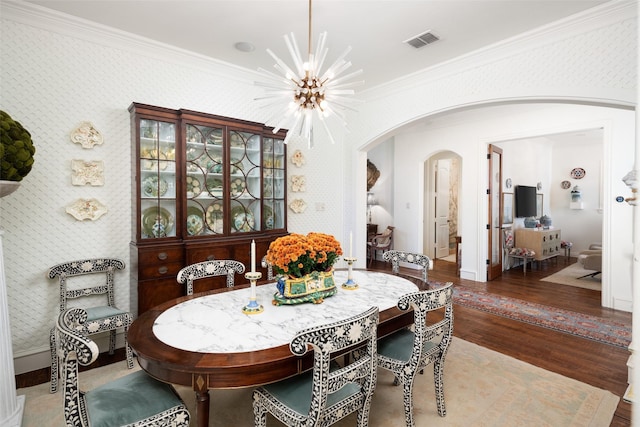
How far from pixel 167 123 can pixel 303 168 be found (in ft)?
6.21

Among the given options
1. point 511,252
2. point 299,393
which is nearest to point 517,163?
point 511,252

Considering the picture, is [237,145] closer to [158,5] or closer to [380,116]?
[158,5]

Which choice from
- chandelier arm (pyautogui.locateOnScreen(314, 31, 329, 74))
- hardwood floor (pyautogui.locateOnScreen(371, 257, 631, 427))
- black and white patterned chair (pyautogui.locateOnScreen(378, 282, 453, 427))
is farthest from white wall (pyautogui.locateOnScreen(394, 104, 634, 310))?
chandelier arm (pyautogui.locateOnScreen(314, 31, 329, 74))

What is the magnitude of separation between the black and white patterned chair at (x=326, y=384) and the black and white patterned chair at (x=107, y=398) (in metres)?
0.43

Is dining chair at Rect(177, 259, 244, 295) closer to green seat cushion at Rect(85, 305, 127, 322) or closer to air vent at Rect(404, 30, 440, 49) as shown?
green seat cushion at Rect(85, 305, 127, 322)

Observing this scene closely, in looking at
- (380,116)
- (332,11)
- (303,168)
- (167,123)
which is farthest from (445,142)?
(167,123)

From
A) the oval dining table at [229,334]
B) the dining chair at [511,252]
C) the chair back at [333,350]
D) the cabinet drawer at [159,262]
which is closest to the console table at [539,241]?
the dining chair at [511,252]

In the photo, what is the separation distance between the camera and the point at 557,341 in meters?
3.27

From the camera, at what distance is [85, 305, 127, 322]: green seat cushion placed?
2646 mm

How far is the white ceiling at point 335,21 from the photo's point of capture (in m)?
2.62

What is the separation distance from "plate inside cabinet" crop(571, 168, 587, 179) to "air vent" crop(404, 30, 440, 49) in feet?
23.3

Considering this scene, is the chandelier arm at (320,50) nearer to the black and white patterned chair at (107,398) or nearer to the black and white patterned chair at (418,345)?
the black and white patterned chair at (418,345)

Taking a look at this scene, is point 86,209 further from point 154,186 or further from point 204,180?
point 204,180

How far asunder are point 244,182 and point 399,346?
7.88 ft
